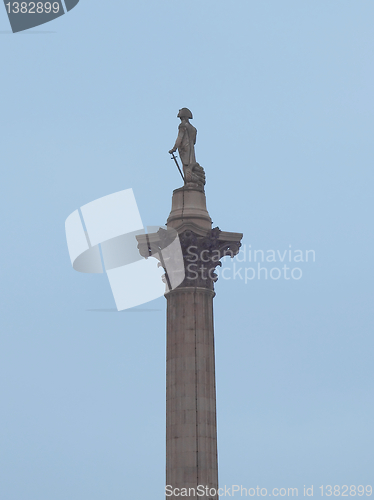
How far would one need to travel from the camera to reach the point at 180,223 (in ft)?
155

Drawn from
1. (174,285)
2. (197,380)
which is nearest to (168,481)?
(197,380)

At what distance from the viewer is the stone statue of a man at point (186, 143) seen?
4941 cm

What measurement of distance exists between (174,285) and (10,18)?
16.8 meters

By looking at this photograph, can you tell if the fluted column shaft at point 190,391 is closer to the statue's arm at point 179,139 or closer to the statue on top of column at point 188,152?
the statue on top of column at point 188,152

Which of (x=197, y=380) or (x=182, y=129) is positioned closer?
(x=197, y=380)

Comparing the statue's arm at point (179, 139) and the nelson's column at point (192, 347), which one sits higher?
the statue's arm at point (179, 139)

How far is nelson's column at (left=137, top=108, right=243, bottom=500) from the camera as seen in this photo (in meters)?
43.5

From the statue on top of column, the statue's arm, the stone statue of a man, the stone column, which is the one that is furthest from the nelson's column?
the statue's arm

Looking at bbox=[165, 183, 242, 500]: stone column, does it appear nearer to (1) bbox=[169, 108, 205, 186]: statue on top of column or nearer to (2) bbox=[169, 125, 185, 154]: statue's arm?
(1) bbox=[169, 108, 205, 186]: statue on top of column

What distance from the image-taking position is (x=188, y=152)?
49.4 m

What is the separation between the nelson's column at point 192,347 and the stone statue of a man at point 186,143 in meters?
1.75

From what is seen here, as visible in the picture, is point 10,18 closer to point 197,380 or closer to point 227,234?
Result: point 227,234

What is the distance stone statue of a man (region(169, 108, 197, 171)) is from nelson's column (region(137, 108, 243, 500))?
1750 mm

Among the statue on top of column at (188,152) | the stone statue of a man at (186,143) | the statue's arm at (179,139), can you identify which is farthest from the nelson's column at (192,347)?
the statue's arm at (179,139)
